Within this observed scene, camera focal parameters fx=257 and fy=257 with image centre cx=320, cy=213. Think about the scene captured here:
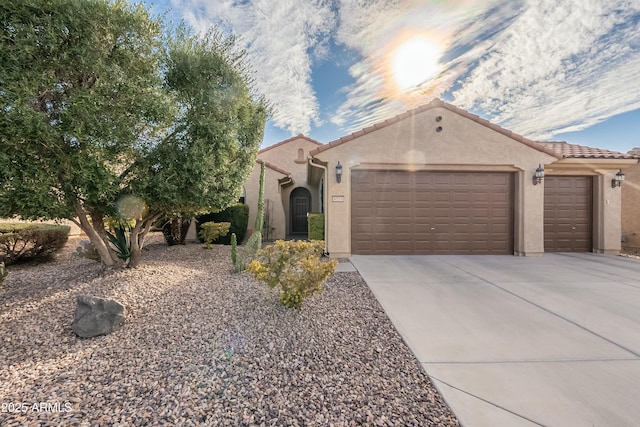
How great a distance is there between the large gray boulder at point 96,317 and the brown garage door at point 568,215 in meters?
12.8

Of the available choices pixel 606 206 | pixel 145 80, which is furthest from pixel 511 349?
pixel 606 206

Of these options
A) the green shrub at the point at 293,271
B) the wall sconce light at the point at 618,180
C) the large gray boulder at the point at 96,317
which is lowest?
the large gray boulder at the point at 96,317

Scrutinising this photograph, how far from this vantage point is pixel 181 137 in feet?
18.3

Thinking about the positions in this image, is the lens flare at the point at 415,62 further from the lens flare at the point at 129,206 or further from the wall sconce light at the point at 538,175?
the lens flare at the point at 129,206

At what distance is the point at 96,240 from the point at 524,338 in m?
8.00

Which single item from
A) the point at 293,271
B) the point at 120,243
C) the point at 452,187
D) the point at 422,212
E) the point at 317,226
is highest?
the point at 452,187

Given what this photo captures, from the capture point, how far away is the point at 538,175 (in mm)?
8641

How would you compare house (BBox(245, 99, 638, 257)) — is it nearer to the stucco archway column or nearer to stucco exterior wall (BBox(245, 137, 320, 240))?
the stucco archway column

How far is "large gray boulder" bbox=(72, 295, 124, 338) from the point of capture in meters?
3.44

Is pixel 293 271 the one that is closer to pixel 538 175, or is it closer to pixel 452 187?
pixel 452 187

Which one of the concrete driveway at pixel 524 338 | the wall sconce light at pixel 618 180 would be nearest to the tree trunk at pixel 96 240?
the concrete driveway at pixel 524 338

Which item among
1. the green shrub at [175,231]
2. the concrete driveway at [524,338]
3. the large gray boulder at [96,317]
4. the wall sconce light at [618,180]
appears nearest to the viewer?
the concrete driveway at [524,338]

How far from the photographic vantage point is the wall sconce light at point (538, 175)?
8.59 m

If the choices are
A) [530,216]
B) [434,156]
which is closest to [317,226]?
[434,156]
